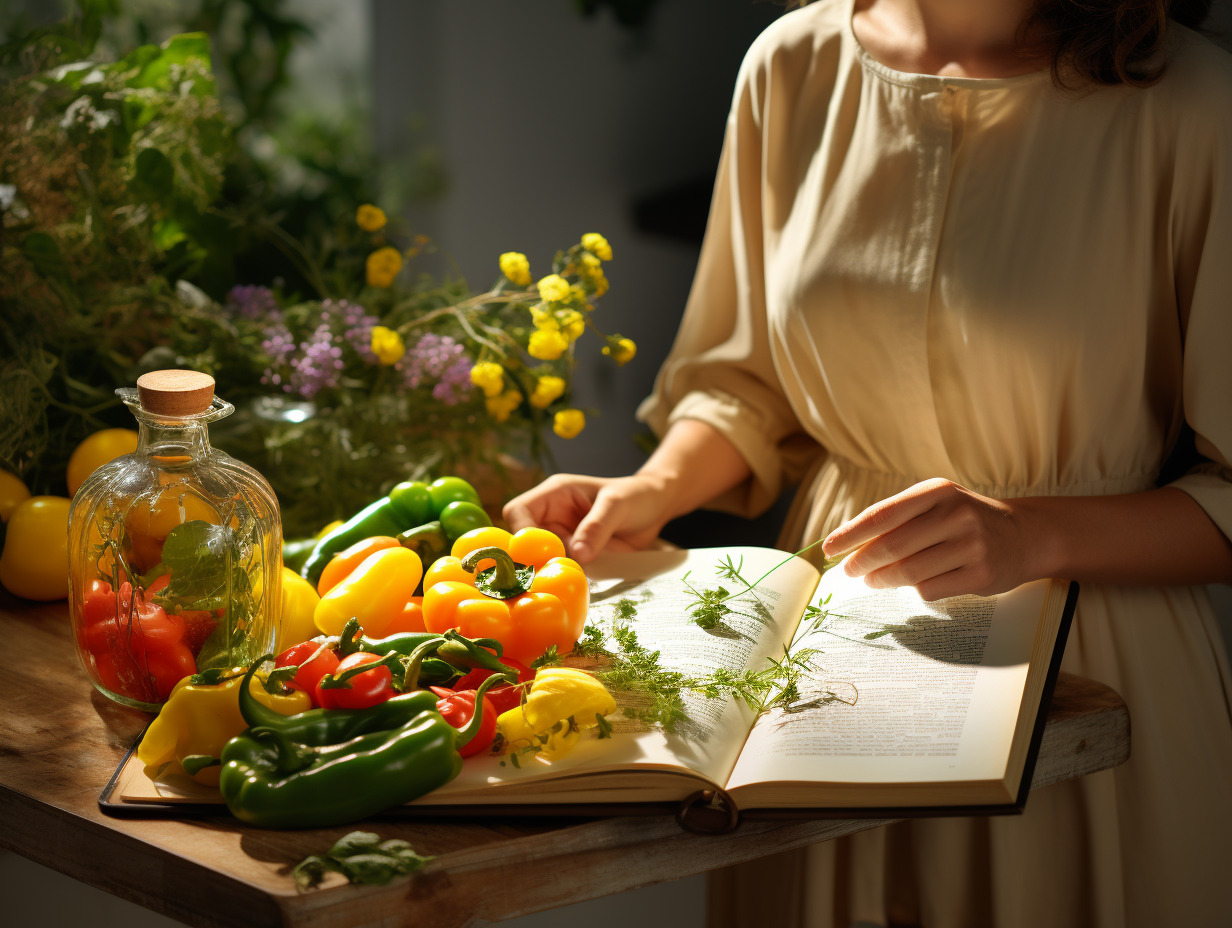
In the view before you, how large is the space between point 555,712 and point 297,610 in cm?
34

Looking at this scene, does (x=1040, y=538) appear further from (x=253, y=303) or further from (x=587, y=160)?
(x=587, y=160)

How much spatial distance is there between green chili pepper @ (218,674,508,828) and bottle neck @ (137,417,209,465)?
29 cm

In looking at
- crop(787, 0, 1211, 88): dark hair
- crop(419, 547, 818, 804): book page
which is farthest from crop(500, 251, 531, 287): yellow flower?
crop(787, 0, 1211, 88): dark hair

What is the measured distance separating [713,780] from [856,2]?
988mm

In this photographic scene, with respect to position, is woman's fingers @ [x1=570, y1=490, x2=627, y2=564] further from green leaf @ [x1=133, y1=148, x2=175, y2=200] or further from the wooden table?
green leaf @ [x1=133, y1=148, x2=175, y2=200]

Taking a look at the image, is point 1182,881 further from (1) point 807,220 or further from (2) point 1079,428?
(1) point 807,220

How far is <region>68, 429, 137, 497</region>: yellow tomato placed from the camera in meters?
1.17

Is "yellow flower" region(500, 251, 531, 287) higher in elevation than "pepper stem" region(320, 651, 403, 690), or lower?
higher

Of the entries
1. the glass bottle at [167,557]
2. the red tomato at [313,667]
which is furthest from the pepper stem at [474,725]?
the glass bottle at [167,557]

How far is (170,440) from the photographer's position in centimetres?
87

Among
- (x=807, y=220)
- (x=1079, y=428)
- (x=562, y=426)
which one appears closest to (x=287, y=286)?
(x=562, y=426)

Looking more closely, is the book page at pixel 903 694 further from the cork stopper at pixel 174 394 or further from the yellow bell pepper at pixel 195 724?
the cork stopper at pixel 174 394

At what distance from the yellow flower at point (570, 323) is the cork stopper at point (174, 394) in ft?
1.64

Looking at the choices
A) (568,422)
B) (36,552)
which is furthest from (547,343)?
(36,552)
